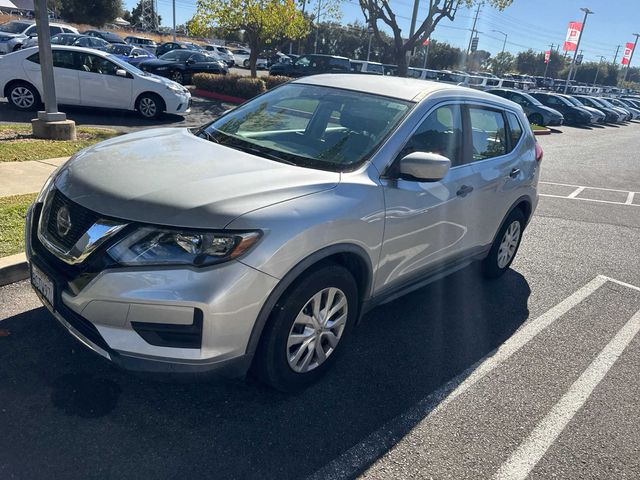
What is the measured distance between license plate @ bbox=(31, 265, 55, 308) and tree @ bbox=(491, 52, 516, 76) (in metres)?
103

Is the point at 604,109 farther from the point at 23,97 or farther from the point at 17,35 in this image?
the point at 23,97

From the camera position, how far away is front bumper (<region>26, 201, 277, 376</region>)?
2340 mm

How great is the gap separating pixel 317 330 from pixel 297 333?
0.48 feet

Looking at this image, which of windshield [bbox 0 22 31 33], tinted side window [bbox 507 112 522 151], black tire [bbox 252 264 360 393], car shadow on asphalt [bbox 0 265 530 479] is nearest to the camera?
car shadow on asphalt [bbox 0 265 530 479]

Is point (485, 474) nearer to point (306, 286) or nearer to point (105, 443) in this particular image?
point (306, 286)

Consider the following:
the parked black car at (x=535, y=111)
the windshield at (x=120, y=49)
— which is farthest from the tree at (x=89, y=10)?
the parked black car at (x=535, y=111)

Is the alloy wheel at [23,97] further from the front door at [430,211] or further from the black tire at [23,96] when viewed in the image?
the front door at [430,211]

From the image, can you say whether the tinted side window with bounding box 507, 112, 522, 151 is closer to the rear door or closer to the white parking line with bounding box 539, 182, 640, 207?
the white parking line with bounding box 539, 182, 640, 207

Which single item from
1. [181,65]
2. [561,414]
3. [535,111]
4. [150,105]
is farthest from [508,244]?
[535,111]

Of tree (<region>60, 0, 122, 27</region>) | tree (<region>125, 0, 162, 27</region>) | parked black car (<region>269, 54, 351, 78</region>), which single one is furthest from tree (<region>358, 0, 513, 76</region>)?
tree (<region>125, 0, 162, 27</region>)

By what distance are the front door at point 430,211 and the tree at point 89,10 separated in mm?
58107

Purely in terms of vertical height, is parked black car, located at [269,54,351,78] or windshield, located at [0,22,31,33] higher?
windshield, located at [0,22,31,33]

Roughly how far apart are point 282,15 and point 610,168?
484 inches

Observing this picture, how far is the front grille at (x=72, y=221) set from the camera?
2.53m
